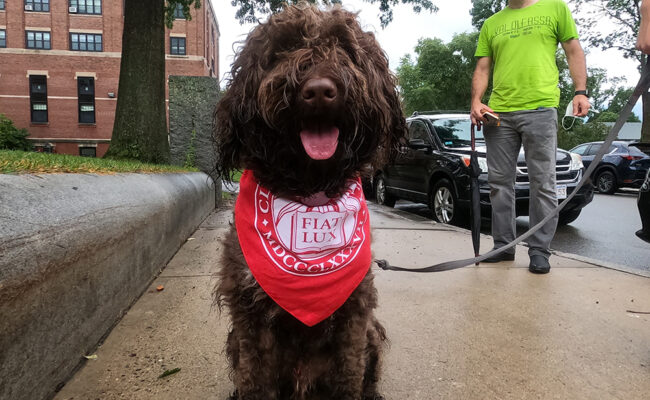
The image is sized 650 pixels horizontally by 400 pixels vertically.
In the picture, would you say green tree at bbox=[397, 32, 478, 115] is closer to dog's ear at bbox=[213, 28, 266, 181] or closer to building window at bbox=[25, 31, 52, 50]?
building window at bbox=[25, 31, 52, 50]

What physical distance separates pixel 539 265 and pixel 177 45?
1381 inches

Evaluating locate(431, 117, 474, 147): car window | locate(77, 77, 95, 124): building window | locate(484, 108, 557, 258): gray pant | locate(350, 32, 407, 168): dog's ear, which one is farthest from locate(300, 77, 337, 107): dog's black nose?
locate(77, 77, 95, 124): building window

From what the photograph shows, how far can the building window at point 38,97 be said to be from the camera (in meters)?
32.7

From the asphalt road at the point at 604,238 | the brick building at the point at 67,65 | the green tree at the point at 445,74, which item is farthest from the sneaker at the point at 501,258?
the brick building at the point at 67,65

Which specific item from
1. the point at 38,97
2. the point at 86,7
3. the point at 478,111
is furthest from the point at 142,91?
the point at 38,97

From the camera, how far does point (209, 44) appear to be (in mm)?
37656

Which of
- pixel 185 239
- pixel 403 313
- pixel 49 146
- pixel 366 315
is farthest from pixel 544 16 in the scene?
pixel 49 146

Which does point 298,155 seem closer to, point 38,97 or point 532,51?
point 532,51

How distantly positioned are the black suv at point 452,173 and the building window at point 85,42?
106ft

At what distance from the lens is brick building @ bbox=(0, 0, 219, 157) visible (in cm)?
3200

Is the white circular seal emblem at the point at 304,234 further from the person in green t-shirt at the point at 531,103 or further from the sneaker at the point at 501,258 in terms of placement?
the sneaker at the point at 501,258

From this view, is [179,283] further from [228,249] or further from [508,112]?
[508,112]

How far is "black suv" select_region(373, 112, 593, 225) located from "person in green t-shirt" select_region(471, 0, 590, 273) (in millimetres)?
2345

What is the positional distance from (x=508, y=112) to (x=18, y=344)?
419 centimetres
